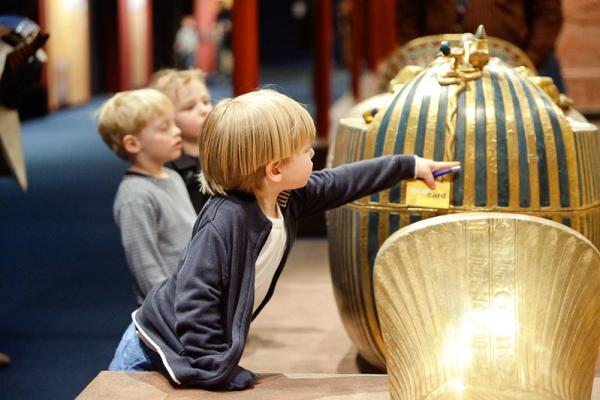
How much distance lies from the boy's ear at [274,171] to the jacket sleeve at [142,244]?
3.03 ft

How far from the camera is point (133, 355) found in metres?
3.05

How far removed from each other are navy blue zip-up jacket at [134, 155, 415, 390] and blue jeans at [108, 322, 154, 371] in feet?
0.30

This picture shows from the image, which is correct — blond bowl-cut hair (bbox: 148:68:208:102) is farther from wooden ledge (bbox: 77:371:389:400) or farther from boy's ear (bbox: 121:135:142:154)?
wooden ledge (bbox: 77:371:389:400)

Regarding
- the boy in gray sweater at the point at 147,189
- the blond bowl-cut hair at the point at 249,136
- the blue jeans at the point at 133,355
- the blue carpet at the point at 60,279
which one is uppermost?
the blond bowl-cut hair at the point at 249,136

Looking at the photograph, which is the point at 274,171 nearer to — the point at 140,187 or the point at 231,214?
the point at 231,214

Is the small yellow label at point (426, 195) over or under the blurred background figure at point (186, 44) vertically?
over

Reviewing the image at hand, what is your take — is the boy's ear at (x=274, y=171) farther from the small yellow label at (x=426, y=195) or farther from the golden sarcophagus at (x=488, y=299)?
the small yellow label at (x=426, y=195)

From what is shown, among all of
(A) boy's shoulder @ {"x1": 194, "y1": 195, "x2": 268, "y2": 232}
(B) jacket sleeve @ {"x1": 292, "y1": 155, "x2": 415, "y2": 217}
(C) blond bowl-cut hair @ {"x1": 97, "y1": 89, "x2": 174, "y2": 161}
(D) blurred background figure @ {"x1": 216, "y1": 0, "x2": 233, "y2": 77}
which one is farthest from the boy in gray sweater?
(D) blurred background figure @ {"x1": 216, "y1": 0, "x2": 233, "y2": 77}

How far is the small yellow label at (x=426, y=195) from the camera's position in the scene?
3504mm

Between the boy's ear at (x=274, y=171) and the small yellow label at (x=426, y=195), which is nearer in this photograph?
the boy's ear at (x=274, y=171)

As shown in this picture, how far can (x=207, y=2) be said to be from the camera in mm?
28859

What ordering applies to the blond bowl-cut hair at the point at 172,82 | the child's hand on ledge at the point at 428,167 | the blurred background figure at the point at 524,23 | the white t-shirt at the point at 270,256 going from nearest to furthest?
the white t-shirt at the point at 270,256 → the child's hand on ledge at the point at 428,167 → the blond bowl-cut hair at the point at 172,82 → the blurred background figure at the point at 524,23

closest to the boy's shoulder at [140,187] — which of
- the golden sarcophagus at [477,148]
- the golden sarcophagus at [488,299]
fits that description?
the golden sarcophagus at [477,148]

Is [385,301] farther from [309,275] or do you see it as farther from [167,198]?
[309,275]
